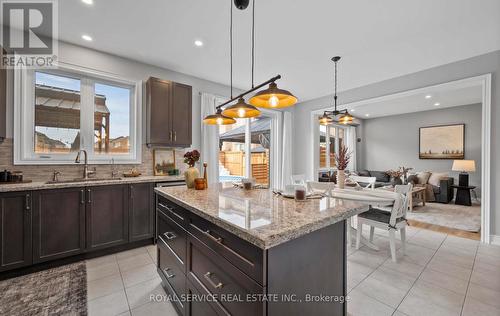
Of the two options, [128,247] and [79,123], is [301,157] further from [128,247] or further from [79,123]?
[79,123]

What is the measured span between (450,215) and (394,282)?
3735mm

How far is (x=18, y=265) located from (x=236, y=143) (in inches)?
154

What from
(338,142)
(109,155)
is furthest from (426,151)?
(109,155)

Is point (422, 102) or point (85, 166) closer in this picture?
point (85, 166)

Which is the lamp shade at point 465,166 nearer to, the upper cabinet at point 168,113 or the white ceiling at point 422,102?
the white ceiling at point 422,102

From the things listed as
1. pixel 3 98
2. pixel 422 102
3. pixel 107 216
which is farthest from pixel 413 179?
pixel 3 98

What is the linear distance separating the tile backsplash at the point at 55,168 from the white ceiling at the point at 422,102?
447cm

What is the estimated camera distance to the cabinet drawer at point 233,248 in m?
0.93

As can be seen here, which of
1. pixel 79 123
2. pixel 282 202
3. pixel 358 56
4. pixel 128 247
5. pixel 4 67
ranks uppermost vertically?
pixel 358 56

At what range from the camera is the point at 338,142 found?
26.3ft

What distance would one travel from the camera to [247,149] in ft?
16.9

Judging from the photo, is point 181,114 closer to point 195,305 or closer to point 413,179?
point 195,305

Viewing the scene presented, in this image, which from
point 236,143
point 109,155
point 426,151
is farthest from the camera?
point 426,151

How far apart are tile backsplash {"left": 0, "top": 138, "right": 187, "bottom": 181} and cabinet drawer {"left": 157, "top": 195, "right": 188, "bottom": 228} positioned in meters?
1.66
